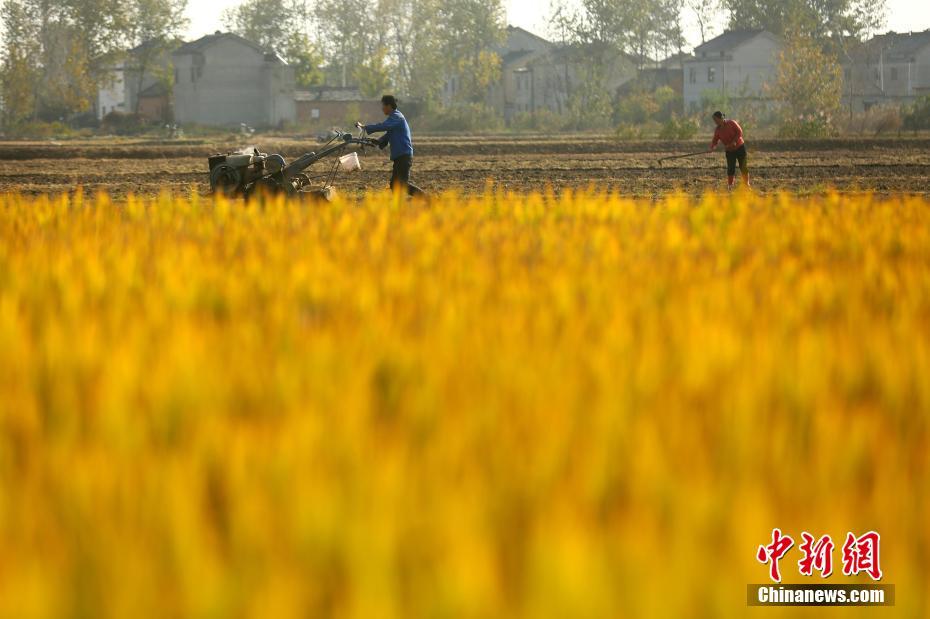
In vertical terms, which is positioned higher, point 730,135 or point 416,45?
point 416,45

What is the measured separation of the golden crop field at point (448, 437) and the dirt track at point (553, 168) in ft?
47.8

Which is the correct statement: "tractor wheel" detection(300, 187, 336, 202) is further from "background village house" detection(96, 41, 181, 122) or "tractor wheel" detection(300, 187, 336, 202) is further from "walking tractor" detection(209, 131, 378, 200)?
"background village house" detection(96, 41, 181, 122)

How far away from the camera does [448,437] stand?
285 centimetres

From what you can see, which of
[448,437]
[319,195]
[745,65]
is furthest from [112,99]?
[448,437]

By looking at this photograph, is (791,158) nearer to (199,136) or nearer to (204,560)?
(204,560)

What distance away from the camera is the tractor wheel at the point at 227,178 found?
627 inches

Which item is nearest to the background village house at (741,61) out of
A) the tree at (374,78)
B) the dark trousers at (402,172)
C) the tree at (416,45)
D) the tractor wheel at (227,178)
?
the tree at (416,45)

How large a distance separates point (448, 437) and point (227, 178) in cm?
1361

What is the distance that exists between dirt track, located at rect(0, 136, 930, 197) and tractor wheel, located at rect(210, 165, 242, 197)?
6146mm

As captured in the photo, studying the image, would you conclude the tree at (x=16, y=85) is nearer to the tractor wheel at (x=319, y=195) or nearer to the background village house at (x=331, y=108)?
the background village house at (x=331, y=108)

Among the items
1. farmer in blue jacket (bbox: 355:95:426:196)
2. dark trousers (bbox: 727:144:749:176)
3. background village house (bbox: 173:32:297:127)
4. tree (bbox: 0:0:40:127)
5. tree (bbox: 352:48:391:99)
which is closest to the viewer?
farmer in blue jacket (bbox: 355:95:426:196)

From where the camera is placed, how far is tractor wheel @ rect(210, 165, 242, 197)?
1594 centimetres

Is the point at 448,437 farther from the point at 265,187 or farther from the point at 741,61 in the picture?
the point at 741,61

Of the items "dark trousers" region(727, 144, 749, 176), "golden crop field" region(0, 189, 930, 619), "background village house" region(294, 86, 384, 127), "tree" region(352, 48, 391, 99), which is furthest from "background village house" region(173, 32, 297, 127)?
"golden crop field" region(0, 189, 930, 619)
